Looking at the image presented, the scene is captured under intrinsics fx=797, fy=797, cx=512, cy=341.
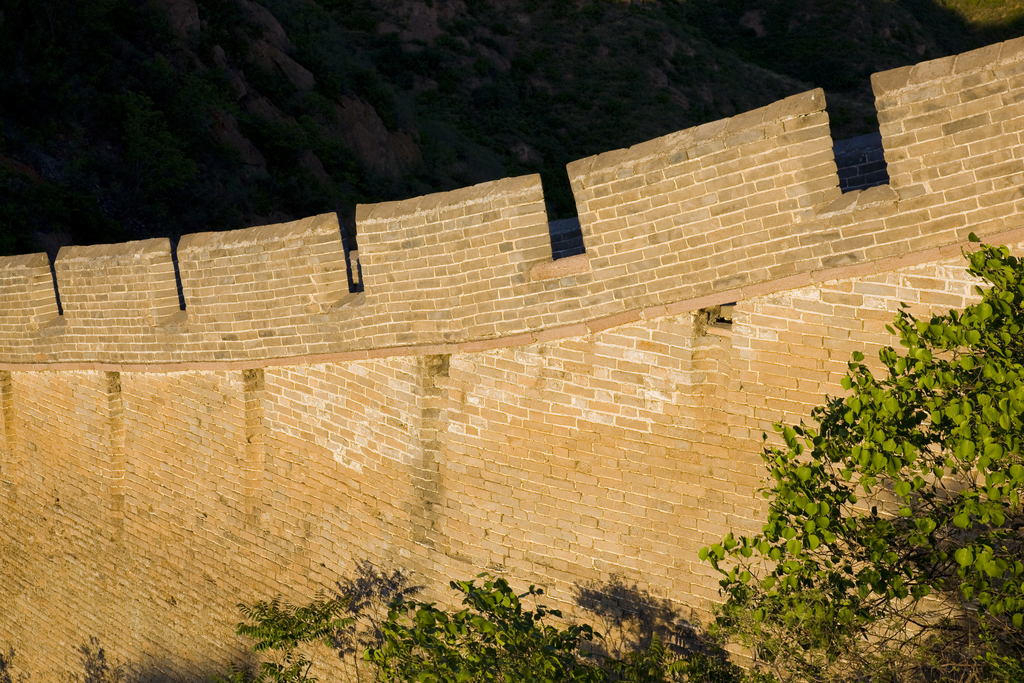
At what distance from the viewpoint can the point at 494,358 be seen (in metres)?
5.36

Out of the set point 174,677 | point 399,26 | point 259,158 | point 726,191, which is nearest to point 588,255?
point 726,191

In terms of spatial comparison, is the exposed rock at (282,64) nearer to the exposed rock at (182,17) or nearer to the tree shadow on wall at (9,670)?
the exposed rock at (182,17)

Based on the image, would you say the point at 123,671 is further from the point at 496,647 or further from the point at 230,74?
the point at 230,74

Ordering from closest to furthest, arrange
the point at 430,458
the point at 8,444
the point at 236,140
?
the point at 430,458
the point at 8,444
the point at 236,140

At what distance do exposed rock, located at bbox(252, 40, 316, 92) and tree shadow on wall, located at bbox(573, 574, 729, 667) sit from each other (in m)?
17.9

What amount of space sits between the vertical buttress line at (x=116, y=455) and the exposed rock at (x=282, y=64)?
47.1ft

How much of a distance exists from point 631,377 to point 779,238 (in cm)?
119

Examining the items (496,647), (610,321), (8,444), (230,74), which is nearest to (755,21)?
(230,74)

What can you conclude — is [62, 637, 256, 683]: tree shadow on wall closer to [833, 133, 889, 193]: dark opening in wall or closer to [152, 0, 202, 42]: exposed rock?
[833, 133, 889, 193]: dark opening in wall

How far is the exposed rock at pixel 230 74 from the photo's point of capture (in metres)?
18.3

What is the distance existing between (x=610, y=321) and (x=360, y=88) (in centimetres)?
1980

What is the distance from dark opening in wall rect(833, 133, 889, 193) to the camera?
227 inches

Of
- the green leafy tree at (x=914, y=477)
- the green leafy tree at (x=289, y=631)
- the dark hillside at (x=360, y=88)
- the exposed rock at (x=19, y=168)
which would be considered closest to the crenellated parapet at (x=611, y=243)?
the green leafy tree at (x=914, y=477)

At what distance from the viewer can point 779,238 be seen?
4.35 m
